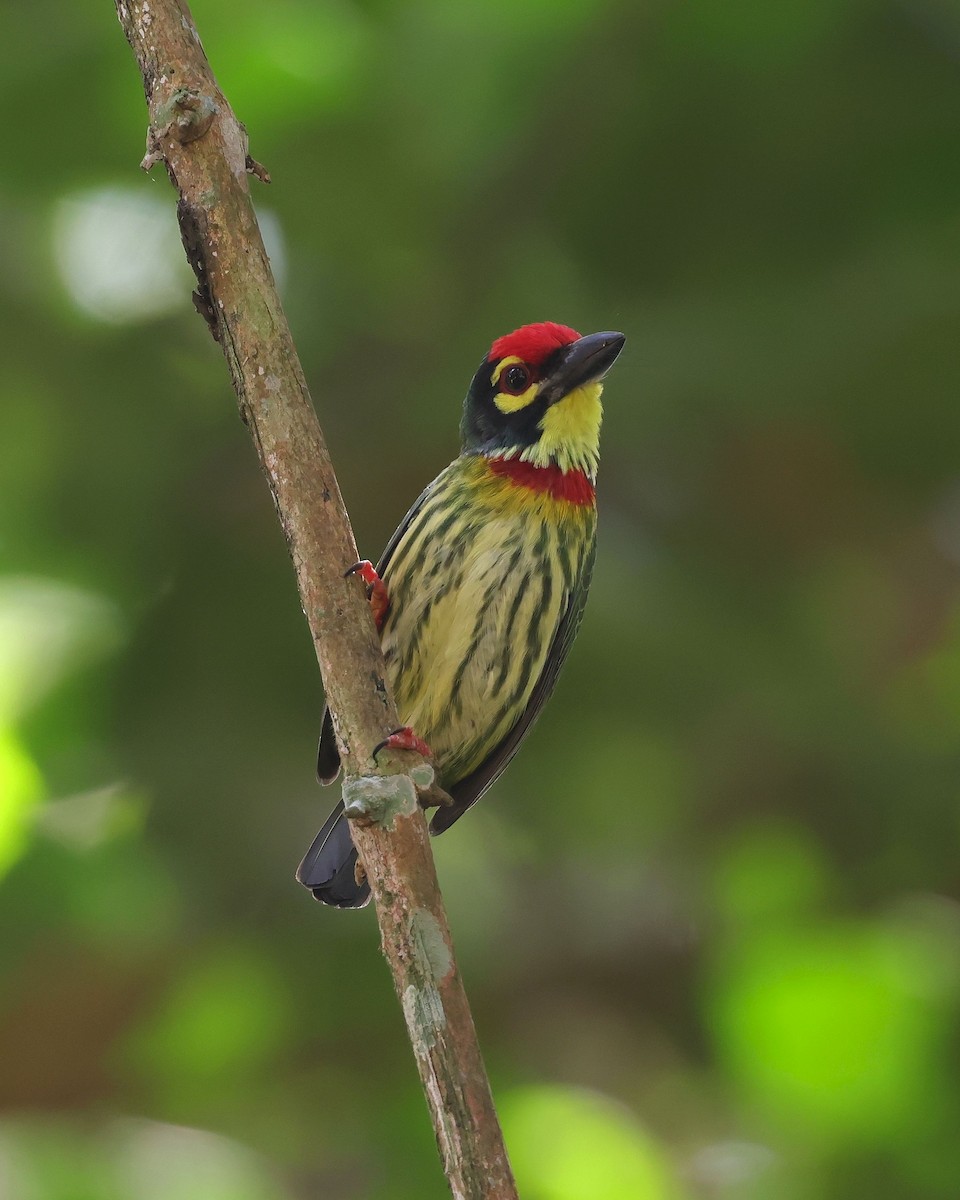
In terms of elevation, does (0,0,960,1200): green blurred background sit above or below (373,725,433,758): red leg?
above

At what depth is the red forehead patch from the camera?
3.55 meters

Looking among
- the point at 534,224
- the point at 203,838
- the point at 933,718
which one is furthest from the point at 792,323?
the point at 203,838

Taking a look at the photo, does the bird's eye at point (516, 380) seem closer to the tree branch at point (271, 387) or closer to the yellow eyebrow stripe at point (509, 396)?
the yellow eyebrow stripe at point (509, 396)

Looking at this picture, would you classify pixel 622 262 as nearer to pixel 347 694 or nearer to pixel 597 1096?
pixel 597 1096

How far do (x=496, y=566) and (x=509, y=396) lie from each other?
459mm

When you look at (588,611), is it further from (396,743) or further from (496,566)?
(396,743)

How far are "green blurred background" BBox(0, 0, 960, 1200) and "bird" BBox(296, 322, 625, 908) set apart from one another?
4.01ft

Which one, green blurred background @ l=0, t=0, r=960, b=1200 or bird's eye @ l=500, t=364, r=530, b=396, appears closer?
bird's eye @ l=500, t=364, r=530, b=396

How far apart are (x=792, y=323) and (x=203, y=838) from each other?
2.54m

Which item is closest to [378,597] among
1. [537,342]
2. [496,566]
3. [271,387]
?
[496,566]

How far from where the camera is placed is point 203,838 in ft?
15.2

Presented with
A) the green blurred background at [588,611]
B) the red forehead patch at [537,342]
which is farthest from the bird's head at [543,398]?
the green blurred background at [588,611]

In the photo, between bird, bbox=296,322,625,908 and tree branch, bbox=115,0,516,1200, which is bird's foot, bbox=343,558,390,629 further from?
tree branch, bbox=115,0,516,1200

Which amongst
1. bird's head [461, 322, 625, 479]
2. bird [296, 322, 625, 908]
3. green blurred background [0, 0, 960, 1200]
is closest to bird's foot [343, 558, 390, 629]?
bird [296, 322, 625, 908]
